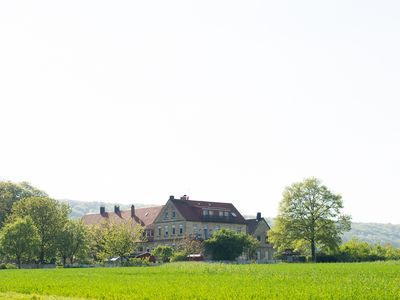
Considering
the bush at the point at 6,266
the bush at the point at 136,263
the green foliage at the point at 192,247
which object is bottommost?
the bush at the point at 6,266

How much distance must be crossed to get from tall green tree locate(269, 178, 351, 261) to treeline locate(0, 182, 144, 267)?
24702mm

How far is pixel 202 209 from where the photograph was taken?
120562 mm

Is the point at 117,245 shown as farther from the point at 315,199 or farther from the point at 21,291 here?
the point at 21,291

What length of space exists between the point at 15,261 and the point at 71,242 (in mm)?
10807

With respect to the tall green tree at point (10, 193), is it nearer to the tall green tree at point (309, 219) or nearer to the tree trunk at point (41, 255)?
the tree trunk at point (41, 255)

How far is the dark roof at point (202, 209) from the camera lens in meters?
119

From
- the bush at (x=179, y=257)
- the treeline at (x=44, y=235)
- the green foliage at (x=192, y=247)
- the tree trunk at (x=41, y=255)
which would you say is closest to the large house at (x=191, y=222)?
the green foliage at (x=192, y=247)

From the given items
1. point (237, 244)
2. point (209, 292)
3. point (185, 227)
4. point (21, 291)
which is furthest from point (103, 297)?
point (185, 227)

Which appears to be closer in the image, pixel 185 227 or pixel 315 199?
pixel 315 199

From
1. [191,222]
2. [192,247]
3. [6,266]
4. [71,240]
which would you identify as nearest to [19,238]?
[6,266]

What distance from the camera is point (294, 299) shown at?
26062 millimetres

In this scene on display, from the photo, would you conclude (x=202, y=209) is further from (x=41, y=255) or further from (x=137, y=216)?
(x=41, y=255)

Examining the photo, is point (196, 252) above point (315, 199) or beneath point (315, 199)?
beneath

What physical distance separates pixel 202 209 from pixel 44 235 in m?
36.4
